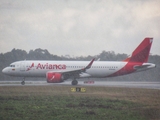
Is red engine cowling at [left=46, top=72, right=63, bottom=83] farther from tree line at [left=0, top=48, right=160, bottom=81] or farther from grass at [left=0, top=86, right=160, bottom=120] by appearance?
tree line at [left=0, top=48, right=160, bottom=81]

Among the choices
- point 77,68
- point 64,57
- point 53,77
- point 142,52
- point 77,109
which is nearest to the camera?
point 77,109

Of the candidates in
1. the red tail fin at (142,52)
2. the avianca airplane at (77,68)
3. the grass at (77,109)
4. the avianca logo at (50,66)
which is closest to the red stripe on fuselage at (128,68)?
the avianca airplane at (77,68)

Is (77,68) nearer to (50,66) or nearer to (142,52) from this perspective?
(50,66)

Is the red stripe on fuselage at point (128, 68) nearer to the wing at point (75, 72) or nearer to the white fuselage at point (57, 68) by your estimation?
the white fuselage at point (57, 68)

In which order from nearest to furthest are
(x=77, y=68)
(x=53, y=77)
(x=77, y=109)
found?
(x=77, y=109) < (x=53, y=77) < (x=77, y=68)

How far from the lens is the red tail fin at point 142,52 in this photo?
4228 centimetres

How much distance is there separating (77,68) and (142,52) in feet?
28.7

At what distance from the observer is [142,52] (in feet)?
140

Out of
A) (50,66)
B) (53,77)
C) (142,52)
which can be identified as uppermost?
(142,52)

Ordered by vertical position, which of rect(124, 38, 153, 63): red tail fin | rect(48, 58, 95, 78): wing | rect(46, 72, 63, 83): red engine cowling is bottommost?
rect(46, 72, 63, 83): red engine cowling

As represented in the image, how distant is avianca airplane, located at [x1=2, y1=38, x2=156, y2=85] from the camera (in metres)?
39.6

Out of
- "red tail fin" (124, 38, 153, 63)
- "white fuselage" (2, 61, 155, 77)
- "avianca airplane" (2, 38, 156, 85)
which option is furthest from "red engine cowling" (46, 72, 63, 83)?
"red tail fin" (124, 38, 153, 63)

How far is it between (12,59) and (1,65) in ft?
9.43

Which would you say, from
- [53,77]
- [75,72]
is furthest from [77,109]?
[75,72]
